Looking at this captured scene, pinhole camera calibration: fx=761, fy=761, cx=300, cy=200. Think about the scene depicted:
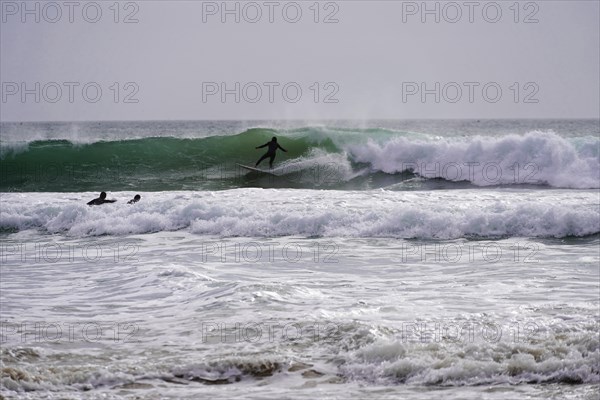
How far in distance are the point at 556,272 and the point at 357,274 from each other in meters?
2.35

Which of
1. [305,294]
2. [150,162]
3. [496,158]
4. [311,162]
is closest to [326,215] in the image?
[305,294]

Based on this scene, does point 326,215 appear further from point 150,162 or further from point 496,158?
point 150,162

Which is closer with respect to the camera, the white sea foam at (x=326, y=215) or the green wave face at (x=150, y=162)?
the white sea foam at (x=326, y=215)

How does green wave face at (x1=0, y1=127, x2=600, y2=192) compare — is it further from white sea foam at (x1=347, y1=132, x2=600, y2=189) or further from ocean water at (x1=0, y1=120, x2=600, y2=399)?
ocean water at (x1=0, y1=120, x2=600, y2=399)

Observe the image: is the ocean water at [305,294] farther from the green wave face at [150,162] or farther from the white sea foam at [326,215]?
the green wave face at [150,162]

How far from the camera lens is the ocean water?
547 cm

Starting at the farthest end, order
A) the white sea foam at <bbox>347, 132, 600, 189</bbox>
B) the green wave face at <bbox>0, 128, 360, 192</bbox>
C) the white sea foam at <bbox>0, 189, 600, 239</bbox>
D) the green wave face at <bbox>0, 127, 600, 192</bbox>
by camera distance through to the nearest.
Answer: the green wave face at <bbox>0, 128, 360, 192</bbox> < the green wave face at <bbox>0, 127, 600, 192</bbox> < the white sea foam at <bbox>347, 132, 600, 189</bbox> < the white sea foam at <bbox>0, 189, 600, 239</bbox>

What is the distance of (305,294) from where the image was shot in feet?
26.3

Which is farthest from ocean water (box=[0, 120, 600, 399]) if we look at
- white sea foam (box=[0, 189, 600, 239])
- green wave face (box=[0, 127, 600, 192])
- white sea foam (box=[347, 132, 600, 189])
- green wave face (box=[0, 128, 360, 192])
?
green wave face (box=[0, 128, 360, 192])

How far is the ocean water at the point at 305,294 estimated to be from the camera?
17.9 feet

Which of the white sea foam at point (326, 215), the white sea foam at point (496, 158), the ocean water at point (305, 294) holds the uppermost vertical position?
the white sea foam at point (496, 158)

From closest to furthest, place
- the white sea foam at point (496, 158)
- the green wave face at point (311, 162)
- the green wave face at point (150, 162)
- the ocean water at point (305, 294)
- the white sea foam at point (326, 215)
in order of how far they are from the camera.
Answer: the ocean water at point (305, 294), the white sea foam at point (326, 215), the white sea foam at point (496, 158), the green wave face at point (311, 162), the green wave face at point (150, 162)

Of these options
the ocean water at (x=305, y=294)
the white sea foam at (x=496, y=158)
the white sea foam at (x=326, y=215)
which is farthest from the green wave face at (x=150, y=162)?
the white sea foam at (x=326, y=215)

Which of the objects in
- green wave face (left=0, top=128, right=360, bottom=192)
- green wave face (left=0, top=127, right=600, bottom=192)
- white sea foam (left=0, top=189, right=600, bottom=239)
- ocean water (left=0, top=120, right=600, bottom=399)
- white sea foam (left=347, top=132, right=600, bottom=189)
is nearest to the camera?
ocean water (left=0, top=120, right=600, bottom=399)
